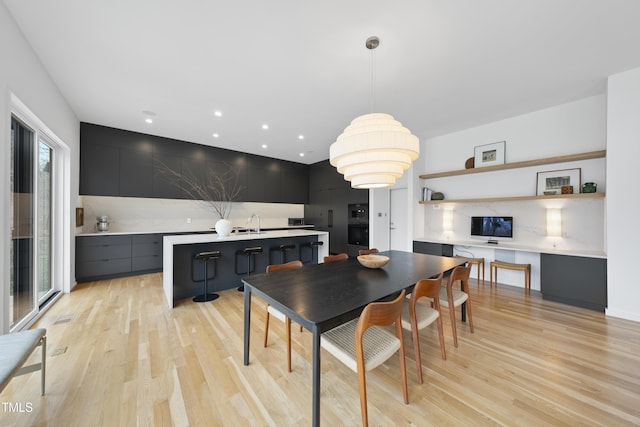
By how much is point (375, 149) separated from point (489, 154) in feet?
11.8

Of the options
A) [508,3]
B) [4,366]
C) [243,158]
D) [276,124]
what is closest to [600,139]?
[508,3]

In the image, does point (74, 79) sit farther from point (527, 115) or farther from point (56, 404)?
point (527, 115)

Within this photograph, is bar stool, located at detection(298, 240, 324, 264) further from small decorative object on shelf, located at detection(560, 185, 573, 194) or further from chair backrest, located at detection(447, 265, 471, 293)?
small decorative object on shelf, located at detection(560, 185, 573, 194)

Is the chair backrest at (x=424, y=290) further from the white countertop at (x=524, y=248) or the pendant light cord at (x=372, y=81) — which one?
the white countertop at (x=524, y=248)

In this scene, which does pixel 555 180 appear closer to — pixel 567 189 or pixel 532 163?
pixel 567 189

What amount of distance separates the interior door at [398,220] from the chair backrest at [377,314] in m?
4.31

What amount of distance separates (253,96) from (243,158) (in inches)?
119

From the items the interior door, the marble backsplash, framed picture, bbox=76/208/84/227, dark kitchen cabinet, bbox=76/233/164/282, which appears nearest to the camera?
framed picture, bbox=76/208/84/227

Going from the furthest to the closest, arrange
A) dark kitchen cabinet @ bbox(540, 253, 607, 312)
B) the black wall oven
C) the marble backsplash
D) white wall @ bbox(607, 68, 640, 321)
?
the black wall oven → the marble backsplash → dark kitchen cabinet @ bbox(540, 253, 607, 312) → white wall @ bbox(607, 68, 640, 321)

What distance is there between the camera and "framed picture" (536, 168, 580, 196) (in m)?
3.38

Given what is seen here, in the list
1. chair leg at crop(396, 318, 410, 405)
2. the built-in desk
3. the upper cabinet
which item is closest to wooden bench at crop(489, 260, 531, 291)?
the built-in desk

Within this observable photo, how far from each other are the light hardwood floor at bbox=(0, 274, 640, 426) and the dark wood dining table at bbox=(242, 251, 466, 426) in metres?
0.37

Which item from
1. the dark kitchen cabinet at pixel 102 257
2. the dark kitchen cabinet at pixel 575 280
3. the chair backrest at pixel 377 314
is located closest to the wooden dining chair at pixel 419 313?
the chair backrest at pixel 377 314

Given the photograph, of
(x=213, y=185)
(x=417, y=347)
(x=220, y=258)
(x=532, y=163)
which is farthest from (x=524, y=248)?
(x=213, y=185)
